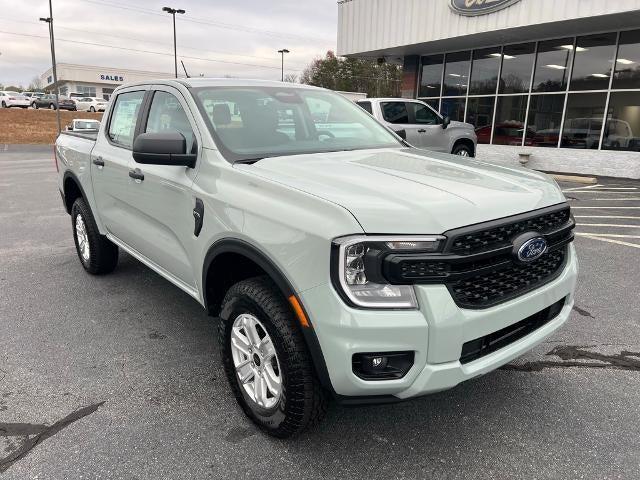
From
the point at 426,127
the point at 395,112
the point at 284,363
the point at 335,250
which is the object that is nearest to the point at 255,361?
the point at 284,363

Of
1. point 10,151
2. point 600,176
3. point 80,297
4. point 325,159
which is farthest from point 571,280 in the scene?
point 10,151

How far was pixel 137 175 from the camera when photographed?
3508 millimetres

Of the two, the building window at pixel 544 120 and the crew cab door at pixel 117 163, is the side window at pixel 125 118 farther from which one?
the building window at pixel 544 120

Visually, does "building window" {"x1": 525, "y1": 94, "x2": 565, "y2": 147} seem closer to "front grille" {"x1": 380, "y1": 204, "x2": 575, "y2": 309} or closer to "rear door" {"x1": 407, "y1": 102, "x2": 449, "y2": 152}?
"rear door" {"x1": 407, "y1": 102, "x2": 449, "y2": 152}

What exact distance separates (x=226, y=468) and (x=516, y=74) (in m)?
15.3

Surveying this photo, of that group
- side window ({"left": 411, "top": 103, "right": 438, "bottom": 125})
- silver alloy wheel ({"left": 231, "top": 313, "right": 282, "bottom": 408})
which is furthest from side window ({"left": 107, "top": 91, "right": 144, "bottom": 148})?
side window ({"left": 411, "top": 103, "right": 438, "bottom": 125})

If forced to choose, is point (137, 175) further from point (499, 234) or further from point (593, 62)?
point (593, 62)

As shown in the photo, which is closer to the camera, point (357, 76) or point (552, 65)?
point (552, 65)

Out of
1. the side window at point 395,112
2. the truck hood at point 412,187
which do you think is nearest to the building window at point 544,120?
the side window at point 395,112

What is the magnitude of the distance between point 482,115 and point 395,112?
614cm

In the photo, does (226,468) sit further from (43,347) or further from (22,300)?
(22,300)

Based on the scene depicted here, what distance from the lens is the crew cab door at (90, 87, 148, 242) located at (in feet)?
12.6

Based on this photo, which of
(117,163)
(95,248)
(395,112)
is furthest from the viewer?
(395,112)

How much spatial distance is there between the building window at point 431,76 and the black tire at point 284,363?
16.2m
